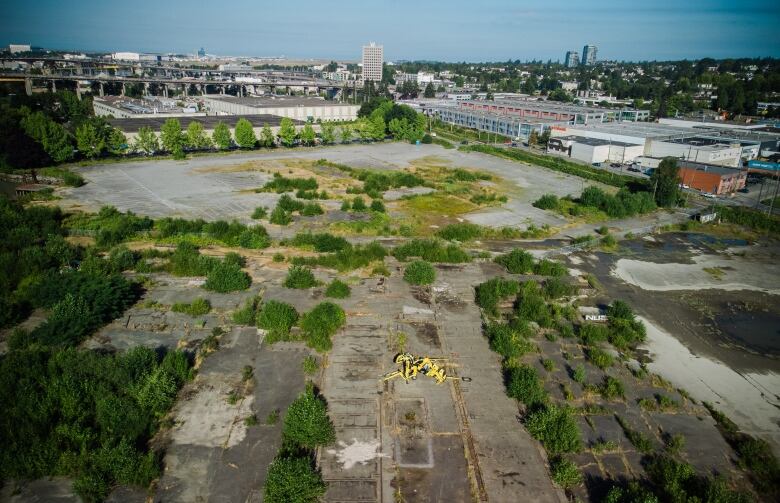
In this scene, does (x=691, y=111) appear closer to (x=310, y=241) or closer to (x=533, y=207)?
(x=533, y=207)

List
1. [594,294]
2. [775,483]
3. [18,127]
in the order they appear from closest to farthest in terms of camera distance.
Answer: [775,483]
[594,294]
[18,127]

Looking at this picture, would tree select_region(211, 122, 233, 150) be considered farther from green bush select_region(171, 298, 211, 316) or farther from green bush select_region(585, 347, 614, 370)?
green bush select_region(585, 347, 614, 370)

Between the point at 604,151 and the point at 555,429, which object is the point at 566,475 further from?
the point at 604,151

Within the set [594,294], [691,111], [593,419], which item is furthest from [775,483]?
[691,111]

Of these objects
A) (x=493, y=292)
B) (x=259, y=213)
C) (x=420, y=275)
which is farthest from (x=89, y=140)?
(x=493, y=292)

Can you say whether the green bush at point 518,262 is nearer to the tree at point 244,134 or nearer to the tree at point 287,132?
the tree at point 244,134

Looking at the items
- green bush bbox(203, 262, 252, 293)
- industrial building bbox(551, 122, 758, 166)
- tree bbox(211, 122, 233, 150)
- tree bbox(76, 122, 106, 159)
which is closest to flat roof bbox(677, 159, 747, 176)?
industrial building bbox(551, 122, 758, 166)

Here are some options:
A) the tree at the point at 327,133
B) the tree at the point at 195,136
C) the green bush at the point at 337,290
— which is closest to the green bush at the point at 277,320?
the green bush at the point at 337,290
